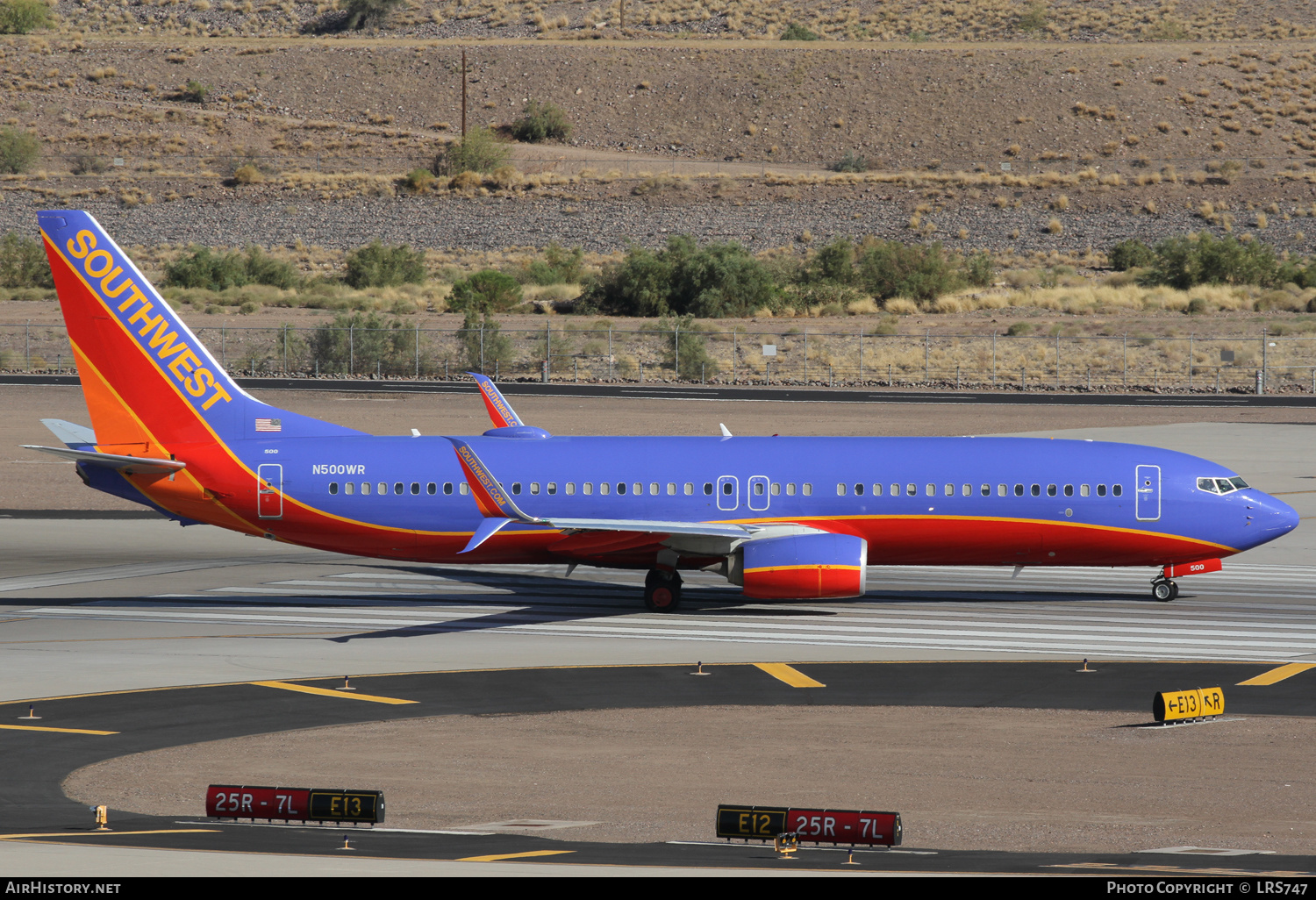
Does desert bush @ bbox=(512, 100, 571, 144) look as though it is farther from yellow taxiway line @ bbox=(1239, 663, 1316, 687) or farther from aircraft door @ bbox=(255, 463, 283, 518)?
yellow taxiway line @ bbox=(1239, 663, 1316, 687)

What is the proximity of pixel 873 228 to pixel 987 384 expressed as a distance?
177ft

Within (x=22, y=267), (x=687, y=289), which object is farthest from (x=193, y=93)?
(x=687, y=289)

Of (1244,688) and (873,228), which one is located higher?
(873,228)

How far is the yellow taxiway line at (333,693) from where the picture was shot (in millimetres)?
26562

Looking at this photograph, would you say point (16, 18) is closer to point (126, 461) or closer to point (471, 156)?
point (471, 156)

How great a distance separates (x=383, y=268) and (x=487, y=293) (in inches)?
796

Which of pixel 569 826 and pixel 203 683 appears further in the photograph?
pixel 203 683

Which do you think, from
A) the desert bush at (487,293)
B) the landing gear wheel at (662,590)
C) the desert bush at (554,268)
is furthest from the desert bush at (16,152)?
the landing gear wheel at (662,590)

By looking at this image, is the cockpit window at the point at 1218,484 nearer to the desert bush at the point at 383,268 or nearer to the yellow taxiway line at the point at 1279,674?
the yellow taxiway line at the point at 1279,674

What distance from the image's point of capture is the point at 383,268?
5207 inches

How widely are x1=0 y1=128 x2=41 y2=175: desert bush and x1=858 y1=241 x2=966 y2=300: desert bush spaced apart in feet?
299

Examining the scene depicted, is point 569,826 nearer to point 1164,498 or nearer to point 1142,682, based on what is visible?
point 1142,682

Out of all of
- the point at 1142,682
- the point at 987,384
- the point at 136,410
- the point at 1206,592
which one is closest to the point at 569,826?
the point at 1142,682

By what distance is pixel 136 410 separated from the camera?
35656 millimetres
